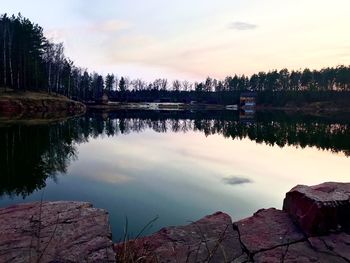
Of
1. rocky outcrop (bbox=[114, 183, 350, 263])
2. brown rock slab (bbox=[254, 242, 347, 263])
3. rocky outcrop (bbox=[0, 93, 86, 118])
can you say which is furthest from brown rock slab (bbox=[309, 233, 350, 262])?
rocky outcrop (bbox=[0, 93, 86, 118])

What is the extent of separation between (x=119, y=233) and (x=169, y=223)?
163cm

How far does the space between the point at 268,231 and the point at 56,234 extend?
13.7 feet

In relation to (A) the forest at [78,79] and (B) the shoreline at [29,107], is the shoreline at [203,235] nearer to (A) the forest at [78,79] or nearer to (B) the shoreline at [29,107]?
(B) the shoreline at [29,107]

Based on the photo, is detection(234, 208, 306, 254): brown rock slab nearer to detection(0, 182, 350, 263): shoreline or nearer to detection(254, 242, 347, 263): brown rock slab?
detection(0, 182, 350, 263): shoreline

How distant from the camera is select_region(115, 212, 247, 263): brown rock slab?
5727mm

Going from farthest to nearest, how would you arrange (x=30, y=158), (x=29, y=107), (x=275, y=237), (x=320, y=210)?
(x=29, y=107) → (x=30, y=158) → (x=275, y=237) → (x=320, y=210)

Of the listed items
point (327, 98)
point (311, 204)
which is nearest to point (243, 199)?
point (311, 204)

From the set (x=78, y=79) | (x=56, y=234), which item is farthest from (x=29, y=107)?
(x=78, y=79)

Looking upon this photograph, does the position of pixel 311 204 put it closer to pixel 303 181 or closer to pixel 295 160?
pixel 303 181

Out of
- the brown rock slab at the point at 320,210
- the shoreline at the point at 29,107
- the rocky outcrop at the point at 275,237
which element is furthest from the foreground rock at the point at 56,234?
the shoreline at the point at 29,107

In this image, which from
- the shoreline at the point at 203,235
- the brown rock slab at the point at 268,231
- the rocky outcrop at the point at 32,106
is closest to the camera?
the shoreline at the point at 203,235

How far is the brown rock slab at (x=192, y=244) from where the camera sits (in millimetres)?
5727

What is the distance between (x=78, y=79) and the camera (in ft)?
426

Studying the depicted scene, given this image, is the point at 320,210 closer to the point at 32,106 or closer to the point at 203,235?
the point at 203,235
